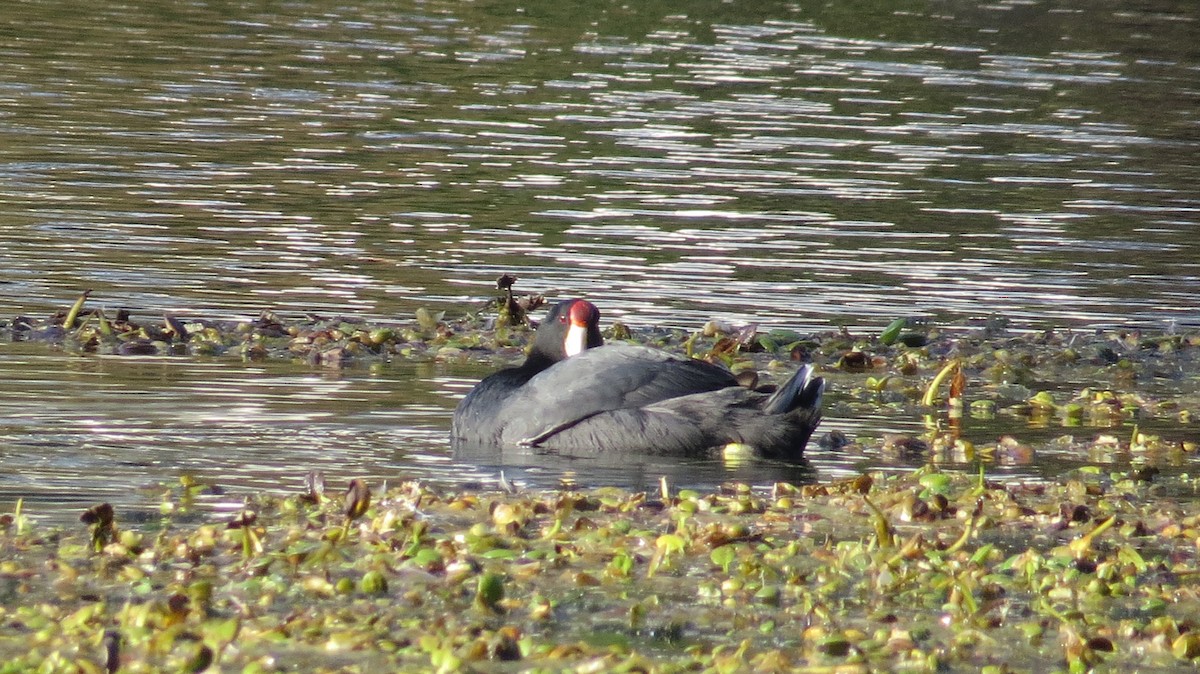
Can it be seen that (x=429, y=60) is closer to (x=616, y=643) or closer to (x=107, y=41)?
(x=107, y=41)

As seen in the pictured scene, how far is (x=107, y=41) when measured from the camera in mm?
30062

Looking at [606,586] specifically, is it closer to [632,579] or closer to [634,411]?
[632,579]

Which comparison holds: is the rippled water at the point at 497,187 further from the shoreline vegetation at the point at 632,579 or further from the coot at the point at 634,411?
the shoreline vegetation at the point at 632,579

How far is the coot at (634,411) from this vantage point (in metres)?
10.8

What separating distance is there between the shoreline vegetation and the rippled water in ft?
5.55

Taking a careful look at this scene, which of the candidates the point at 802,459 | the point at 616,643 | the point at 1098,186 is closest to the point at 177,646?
the point at 616,643

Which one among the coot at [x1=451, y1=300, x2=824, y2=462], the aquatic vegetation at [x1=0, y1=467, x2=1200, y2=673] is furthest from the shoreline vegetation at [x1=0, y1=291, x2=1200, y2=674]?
the coot at [x1=451, y1=300, x2=824, y2=462]

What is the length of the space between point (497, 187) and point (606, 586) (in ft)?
43.5

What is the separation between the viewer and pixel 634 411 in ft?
35.9

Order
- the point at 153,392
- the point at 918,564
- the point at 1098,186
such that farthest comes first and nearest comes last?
the point at 1098,186
the point at 153,392
the point at 918,564

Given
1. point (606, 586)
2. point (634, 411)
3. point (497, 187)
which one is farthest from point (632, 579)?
point (497, 187)

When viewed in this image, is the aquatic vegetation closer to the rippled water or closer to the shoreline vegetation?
the shoreline vegetation

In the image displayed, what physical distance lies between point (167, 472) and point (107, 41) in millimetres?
21794

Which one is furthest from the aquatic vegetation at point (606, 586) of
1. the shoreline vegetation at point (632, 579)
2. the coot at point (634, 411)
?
the coot at point (634, 411)
